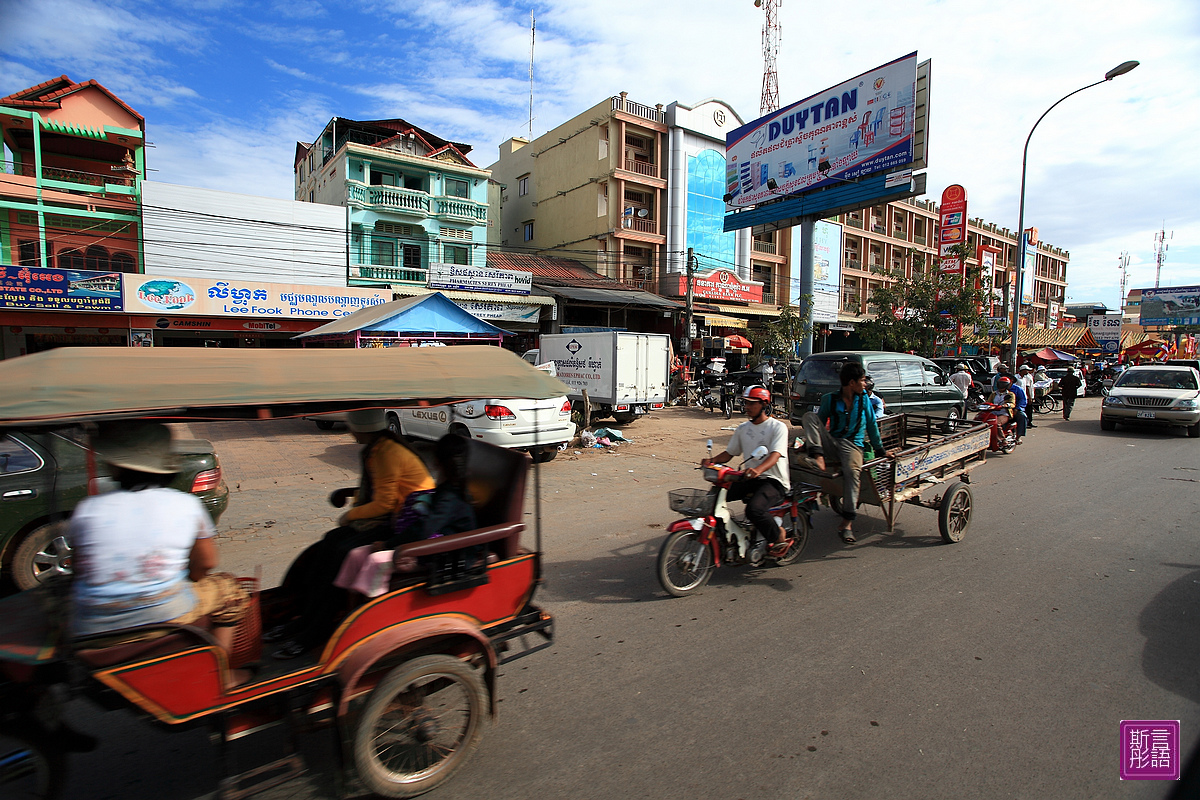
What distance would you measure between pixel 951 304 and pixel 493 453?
1892 cm

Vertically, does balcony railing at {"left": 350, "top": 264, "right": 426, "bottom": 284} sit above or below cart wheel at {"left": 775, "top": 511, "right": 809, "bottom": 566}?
above

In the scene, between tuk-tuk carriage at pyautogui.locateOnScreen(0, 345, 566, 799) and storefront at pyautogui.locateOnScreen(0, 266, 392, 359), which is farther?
storefront at pyautogui.locateOnScreen(0, 266, 392, 359)

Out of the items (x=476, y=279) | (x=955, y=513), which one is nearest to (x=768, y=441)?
(x=955, y=513)

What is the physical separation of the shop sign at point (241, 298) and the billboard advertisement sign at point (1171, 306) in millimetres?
58735

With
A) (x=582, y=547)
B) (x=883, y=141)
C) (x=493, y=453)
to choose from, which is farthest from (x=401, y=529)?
(x=883, y=141)

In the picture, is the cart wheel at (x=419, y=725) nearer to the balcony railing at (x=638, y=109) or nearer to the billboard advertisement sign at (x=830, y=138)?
the billboard advertisement sign at (x=830, y=138)

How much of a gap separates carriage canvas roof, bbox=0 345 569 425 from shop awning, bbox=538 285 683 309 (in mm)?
21574

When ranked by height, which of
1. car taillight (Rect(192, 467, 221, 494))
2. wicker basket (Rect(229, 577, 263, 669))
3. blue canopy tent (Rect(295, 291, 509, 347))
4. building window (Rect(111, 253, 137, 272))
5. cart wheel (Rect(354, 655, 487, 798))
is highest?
building window (Rect(111, 253, 137, 272))

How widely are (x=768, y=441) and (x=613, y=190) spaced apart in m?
26.6

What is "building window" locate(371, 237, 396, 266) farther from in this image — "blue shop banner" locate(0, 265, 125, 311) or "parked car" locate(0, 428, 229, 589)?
"parked car" locate(0, 428, 229, 589)

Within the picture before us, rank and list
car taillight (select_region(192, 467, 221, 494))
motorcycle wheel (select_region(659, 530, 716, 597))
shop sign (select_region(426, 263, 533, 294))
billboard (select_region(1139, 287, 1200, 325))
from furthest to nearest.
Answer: billboard (select_region(1139, 287, 1200, 325)) < shop sign (select_region(426, 263, 533, 294)) < car taillight (select_region(192, 467, 221, 494)) < motorcycle wheel (select_region(659, 530, 716, 597))

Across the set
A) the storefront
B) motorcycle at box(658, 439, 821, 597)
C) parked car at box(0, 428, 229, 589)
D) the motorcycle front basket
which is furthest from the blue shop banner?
motorcycle at box(658, 439, 821, 597)

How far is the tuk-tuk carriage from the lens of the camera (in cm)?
218

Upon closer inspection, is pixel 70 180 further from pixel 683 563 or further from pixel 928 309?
pixel 928 309
